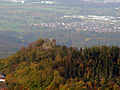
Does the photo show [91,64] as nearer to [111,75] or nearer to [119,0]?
[111,75]

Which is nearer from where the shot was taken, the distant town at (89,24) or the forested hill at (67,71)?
the forested hill at (67,71)

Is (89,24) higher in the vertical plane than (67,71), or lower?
lower

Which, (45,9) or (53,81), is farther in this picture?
(45,9)

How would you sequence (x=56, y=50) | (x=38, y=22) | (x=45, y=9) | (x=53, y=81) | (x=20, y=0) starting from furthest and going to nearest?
(x=20, y=0) → (x=45, y=9) → (x=38, y=22) → (x=56, y=50) → (x=53, y=81)

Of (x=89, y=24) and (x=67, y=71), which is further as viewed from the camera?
(x=89, y=24)

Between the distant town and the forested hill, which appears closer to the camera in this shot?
the forested hill

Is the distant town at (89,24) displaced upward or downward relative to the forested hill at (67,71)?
downward

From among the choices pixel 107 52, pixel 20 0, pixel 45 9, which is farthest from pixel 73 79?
pixel 20 0

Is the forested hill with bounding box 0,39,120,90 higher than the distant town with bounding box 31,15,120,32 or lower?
higher
